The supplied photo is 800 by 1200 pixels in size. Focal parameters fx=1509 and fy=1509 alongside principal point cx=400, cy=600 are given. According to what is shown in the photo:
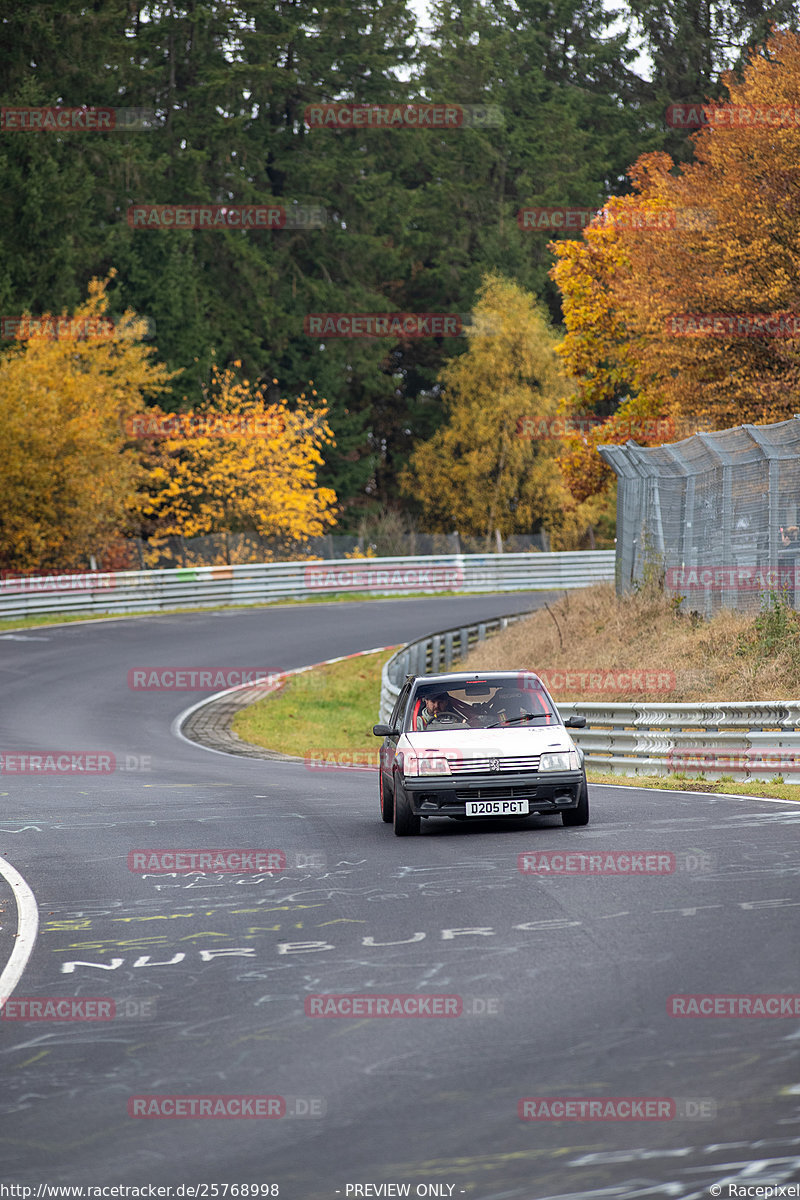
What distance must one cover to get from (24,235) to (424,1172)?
5277 cm

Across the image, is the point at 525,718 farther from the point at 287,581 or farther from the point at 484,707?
the point at 287,581

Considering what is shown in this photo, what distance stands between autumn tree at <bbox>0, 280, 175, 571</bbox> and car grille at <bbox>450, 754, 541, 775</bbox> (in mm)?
33665

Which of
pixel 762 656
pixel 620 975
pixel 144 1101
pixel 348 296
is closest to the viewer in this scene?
pixel 144 1101

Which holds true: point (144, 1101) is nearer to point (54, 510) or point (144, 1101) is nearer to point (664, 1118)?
point (664, 1118)

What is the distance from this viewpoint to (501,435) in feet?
220

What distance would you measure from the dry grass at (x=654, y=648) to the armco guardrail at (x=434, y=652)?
630 millimetres

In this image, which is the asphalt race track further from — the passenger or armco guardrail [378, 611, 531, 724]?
armco guardrail [378, 611, 531, 724]

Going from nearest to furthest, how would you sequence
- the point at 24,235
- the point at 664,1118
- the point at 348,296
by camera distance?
the point at 664,1118 < the point at 24,235 < the point at 348,296

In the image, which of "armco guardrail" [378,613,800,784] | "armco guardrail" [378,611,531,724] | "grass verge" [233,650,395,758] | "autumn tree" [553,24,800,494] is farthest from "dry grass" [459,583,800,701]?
"autumn tree" [553,24,800,494]

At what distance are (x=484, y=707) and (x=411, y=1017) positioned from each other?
769cm

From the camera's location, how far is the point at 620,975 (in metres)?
7.78

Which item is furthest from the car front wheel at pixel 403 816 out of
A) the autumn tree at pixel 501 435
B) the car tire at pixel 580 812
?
the autumn tree at pixel 501 435

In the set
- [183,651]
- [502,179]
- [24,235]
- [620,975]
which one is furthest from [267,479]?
[620,975]

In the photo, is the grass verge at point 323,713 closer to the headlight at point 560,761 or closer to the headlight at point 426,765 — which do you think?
the headlight at point 426,765
